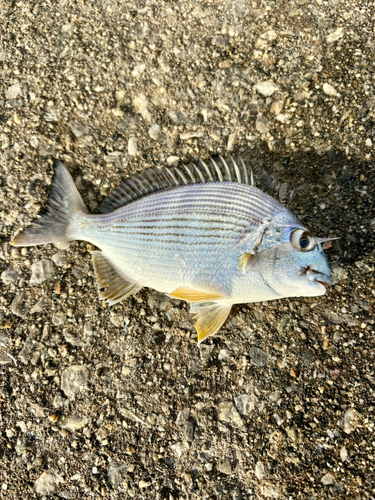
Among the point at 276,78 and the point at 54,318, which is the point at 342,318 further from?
the point at 54,318

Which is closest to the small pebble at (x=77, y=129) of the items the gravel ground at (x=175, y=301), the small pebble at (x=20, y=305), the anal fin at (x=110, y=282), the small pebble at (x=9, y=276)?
the gravel ground at (x=175, y=301)

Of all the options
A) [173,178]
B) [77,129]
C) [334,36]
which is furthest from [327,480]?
[334,36]

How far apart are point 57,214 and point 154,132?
3.19 feet

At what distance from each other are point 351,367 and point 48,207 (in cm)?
245

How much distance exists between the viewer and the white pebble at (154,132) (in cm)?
294

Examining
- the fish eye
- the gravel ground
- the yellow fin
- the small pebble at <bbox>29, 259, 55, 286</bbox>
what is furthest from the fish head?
the small pebble at <bbox>29, 259, 55, 286</bbox>

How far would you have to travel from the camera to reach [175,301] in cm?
278

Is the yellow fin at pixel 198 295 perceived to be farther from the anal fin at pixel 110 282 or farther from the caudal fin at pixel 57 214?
the caudal fin at pixel 57 214

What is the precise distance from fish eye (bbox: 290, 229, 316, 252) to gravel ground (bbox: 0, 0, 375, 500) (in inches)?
20.6

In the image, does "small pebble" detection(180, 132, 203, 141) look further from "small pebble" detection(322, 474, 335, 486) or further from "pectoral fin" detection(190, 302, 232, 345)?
"small pebble" detection(322, 474, 335, 486)

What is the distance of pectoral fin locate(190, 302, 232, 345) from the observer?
2.52m

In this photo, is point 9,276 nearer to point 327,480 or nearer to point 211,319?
point 211,319

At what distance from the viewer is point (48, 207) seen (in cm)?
282

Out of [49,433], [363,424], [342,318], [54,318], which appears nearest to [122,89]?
[54,318]
